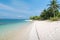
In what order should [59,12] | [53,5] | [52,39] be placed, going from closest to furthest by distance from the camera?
[52,39] < [53,5] < [59,12]

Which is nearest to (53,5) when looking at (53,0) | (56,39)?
(53,0)

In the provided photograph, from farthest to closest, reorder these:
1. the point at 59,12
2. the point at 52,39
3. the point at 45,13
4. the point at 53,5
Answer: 1. the point at 45,13
2. the point at 59,12
3. the point at 53,5
4. the point at 52,39

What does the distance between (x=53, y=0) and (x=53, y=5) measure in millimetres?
1847

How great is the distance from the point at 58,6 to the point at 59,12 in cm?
778

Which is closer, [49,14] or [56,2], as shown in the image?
[56,2]

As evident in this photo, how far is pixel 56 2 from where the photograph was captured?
40.5 meters

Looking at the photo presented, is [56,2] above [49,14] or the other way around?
above

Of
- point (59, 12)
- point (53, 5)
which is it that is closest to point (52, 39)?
point (53, 5)

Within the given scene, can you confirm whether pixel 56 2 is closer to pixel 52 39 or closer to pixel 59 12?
pixel 59 12

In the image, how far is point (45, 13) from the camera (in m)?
51.4

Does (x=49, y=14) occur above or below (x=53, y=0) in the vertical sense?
below

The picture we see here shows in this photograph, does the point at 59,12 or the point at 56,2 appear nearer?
the point at 56,2

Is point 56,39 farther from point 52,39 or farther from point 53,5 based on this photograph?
point 53,5

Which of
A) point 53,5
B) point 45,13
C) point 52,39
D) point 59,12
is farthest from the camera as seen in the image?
point 45,13
